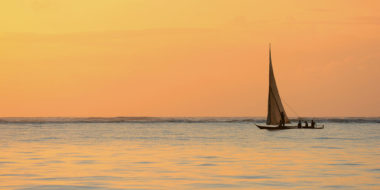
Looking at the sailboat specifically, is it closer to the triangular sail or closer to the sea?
the triangular sail

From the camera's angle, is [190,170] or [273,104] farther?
[273,104]

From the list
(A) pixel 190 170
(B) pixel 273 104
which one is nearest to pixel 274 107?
(B) pixel 273 104

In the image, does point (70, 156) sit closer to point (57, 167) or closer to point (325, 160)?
point (57, 167)

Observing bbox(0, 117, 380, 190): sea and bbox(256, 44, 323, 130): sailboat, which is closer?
bbox(0, 117, 380, 190): sea

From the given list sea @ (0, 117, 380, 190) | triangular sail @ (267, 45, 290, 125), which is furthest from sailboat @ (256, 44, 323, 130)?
sea @ (0, 117, 380, 190)

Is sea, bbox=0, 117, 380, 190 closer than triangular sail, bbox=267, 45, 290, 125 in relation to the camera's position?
Result: Yes

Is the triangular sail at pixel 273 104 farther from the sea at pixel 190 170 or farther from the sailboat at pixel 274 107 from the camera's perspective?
the sea at pixel 190 170

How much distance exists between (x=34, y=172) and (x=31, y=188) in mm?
6683

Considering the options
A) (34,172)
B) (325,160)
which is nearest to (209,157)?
(325,160)

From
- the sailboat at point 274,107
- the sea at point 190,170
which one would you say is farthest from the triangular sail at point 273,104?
the sea at point 190,170

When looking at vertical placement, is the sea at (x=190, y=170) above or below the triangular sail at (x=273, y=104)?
above

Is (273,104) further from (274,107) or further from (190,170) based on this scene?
(190,170)

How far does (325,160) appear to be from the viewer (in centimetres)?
4266

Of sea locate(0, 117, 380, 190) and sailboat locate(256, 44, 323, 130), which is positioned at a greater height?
sea locate(0, 117, 380, 190)
